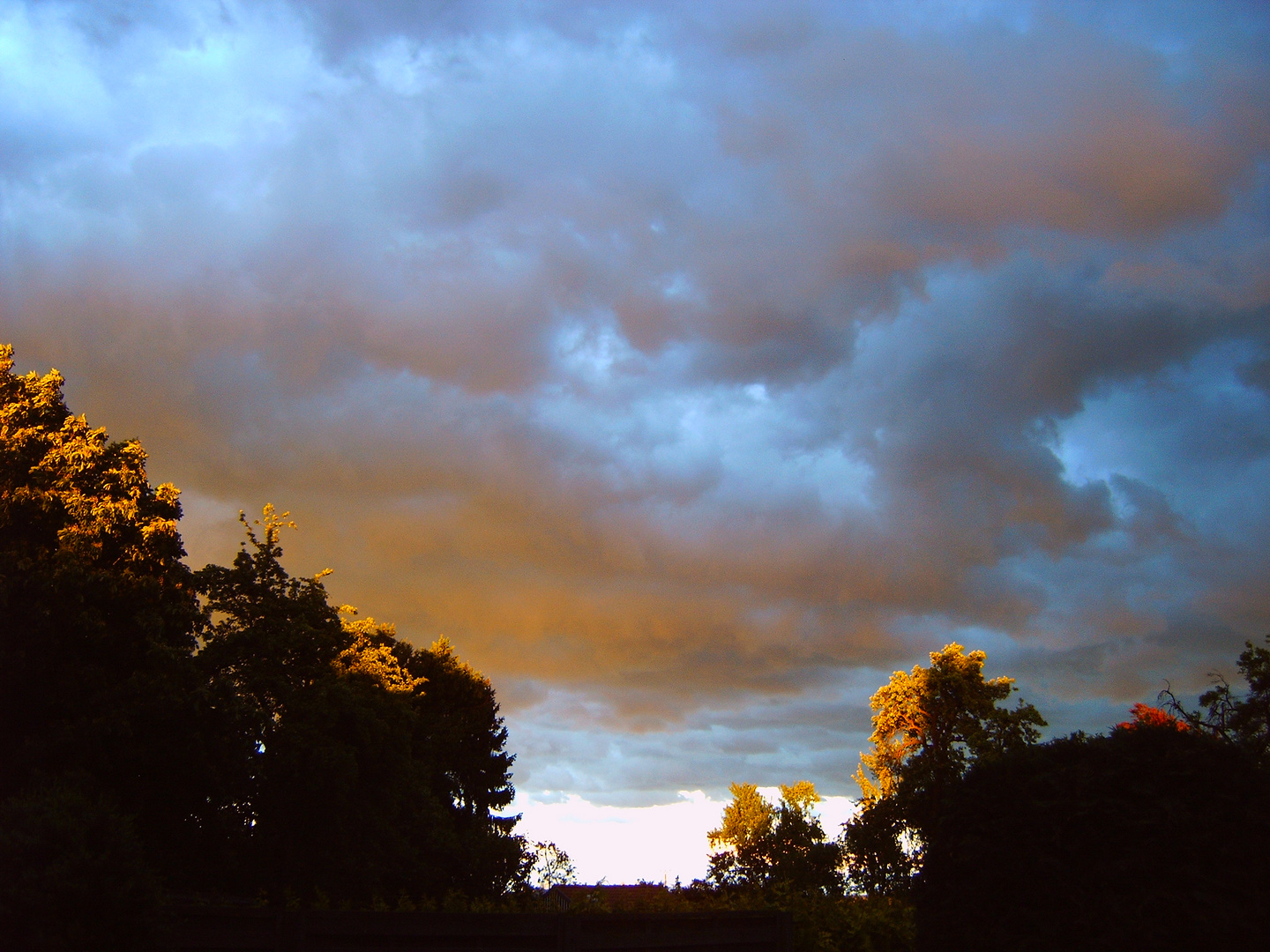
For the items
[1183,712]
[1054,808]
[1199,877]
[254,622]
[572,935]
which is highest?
[254,622]

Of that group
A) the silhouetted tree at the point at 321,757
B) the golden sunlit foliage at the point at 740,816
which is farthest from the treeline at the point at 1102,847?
the golden sunlit foliage at the point at 740,816

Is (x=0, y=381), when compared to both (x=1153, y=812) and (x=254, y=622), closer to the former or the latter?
(x=254, y=622)

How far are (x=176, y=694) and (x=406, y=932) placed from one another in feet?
45.3

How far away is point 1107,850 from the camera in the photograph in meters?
11.7

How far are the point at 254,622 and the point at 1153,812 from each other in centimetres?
2740

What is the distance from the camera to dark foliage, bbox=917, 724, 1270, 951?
11.0 meters

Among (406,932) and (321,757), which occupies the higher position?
(321,757)

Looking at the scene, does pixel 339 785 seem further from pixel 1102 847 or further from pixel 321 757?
pixel 1102 847

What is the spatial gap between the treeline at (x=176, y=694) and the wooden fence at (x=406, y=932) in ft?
15.4

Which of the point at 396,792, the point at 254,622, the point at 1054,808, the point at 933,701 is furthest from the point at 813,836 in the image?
the point at 1054,808

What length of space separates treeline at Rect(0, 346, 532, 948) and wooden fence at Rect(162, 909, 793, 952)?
4.69 metres

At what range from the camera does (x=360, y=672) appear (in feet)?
127

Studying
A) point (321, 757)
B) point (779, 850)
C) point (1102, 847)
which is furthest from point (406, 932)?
point (779, 850)

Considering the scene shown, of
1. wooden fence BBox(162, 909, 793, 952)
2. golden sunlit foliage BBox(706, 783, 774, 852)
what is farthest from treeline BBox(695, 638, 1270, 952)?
golden sunlit foliage BBox(706, 783, 774, 852)
